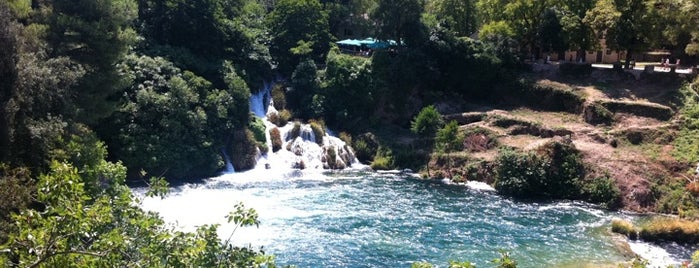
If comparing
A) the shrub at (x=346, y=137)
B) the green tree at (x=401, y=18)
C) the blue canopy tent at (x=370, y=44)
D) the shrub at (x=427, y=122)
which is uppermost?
the green tree at (x=401, y=18)

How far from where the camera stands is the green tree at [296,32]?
6506 centimetres

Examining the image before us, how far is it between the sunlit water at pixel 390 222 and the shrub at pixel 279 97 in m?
11.5

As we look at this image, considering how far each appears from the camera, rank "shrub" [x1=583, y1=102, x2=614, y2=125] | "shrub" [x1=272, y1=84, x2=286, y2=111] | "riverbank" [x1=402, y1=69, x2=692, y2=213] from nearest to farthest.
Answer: "riverbank" [x1=402, y1=69, x2=692, y2=213], "shrub" [x1=583, y1=102, x2=614, y2=125], "shrub" [x1=272, y1=84, x2=286, y2=111]

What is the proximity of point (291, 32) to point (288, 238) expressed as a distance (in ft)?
122

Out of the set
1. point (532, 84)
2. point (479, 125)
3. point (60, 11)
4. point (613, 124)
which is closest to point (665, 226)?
point (613, 124)

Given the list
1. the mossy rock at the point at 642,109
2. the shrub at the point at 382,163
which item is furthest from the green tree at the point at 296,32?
the mossy rock at the point at 642,109

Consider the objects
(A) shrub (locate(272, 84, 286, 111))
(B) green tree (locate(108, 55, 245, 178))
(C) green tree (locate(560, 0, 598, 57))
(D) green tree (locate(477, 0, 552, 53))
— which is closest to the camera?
(B) green tree (locate(108, 55, 245, 178))

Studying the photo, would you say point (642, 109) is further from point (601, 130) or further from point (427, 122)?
point (427, 122)

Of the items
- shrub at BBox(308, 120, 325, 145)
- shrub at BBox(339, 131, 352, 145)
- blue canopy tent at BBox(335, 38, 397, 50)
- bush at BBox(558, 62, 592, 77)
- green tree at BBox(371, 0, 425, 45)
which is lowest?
shrub at BBox(339, 131, 352, 145)

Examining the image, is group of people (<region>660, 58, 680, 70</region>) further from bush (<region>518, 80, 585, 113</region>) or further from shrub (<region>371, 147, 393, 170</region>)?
shrub (<region>371, 147, 393, 170</region>)

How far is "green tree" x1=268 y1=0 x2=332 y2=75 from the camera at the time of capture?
213 feet

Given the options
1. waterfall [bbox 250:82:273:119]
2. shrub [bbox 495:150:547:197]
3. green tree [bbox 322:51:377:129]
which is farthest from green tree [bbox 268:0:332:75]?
shrub [bbox 495:150:547:197]

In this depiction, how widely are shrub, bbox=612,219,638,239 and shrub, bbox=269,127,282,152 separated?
29.0 m

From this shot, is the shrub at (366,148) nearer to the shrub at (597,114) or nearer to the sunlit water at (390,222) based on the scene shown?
the sunlit water at (390,222)
